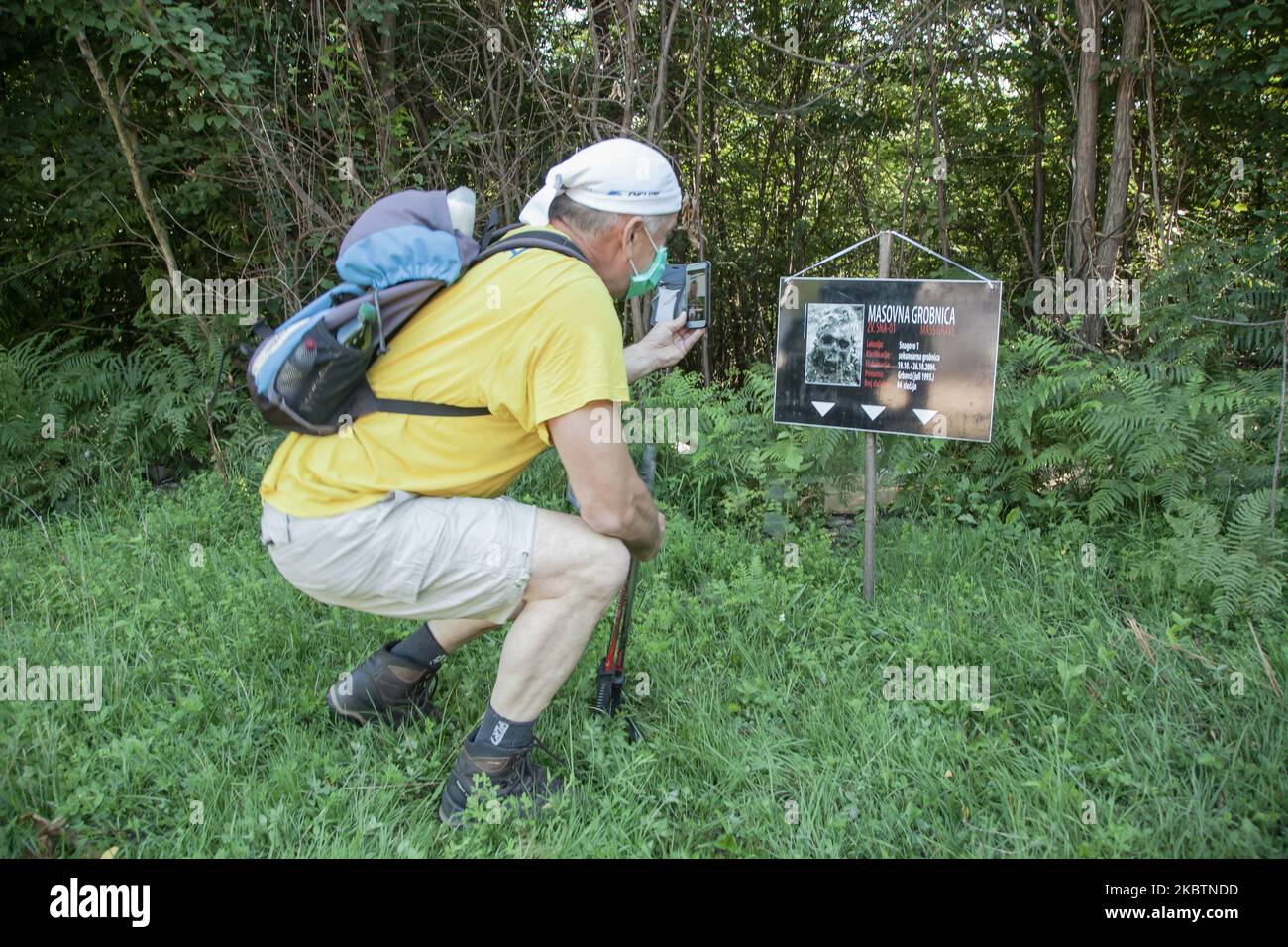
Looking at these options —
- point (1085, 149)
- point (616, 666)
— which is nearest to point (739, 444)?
point (616, 666)

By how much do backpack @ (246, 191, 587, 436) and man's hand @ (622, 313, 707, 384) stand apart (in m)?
0.69

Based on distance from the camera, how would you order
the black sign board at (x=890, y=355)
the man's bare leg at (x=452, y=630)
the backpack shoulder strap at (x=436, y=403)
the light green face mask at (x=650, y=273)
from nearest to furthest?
the backpack shoulder strap at (x=436, y=403)
the light green face mask at (x=650, y=273)
the man's bare leg at (x=452, y=630)
the black sign board at (x=890, y=355)

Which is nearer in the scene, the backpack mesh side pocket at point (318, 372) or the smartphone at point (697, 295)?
the backpack mesh side pocket at point (318, 372)

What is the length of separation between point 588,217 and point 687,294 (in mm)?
612

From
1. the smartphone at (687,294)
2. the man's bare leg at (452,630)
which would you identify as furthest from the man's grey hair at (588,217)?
the man's bare leg at (452,630)

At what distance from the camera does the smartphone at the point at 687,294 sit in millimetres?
3205

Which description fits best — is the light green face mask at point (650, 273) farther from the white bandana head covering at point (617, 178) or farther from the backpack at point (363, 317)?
→ the backpack at point (363, 317)

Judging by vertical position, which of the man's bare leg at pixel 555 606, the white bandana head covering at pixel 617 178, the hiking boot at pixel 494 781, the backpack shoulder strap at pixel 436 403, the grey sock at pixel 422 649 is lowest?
the hiking boot at pixel 494 781

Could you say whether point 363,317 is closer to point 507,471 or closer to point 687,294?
point 507,471

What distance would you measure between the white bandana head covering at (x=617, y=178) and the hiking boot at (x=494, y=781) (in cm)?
158

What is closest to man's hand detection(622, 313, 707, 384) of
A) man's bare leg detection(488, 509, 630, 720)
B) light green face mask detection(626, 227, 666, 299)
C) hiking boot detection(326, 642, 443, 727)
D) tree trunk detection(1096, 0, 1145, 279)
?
light green face mask detection(626, 227, 666, 299)

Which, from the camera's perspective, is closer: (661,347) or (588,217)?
(588,217)

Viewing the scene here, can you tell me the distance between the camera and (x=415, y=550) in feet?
8.46

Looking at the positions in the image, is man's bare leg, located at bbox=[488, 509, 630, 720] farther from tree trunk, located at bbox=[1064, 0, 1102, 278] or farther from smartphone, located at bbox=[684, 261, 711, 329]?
tree trunk, located at bbox=[1064, 0, 1102, 278]
